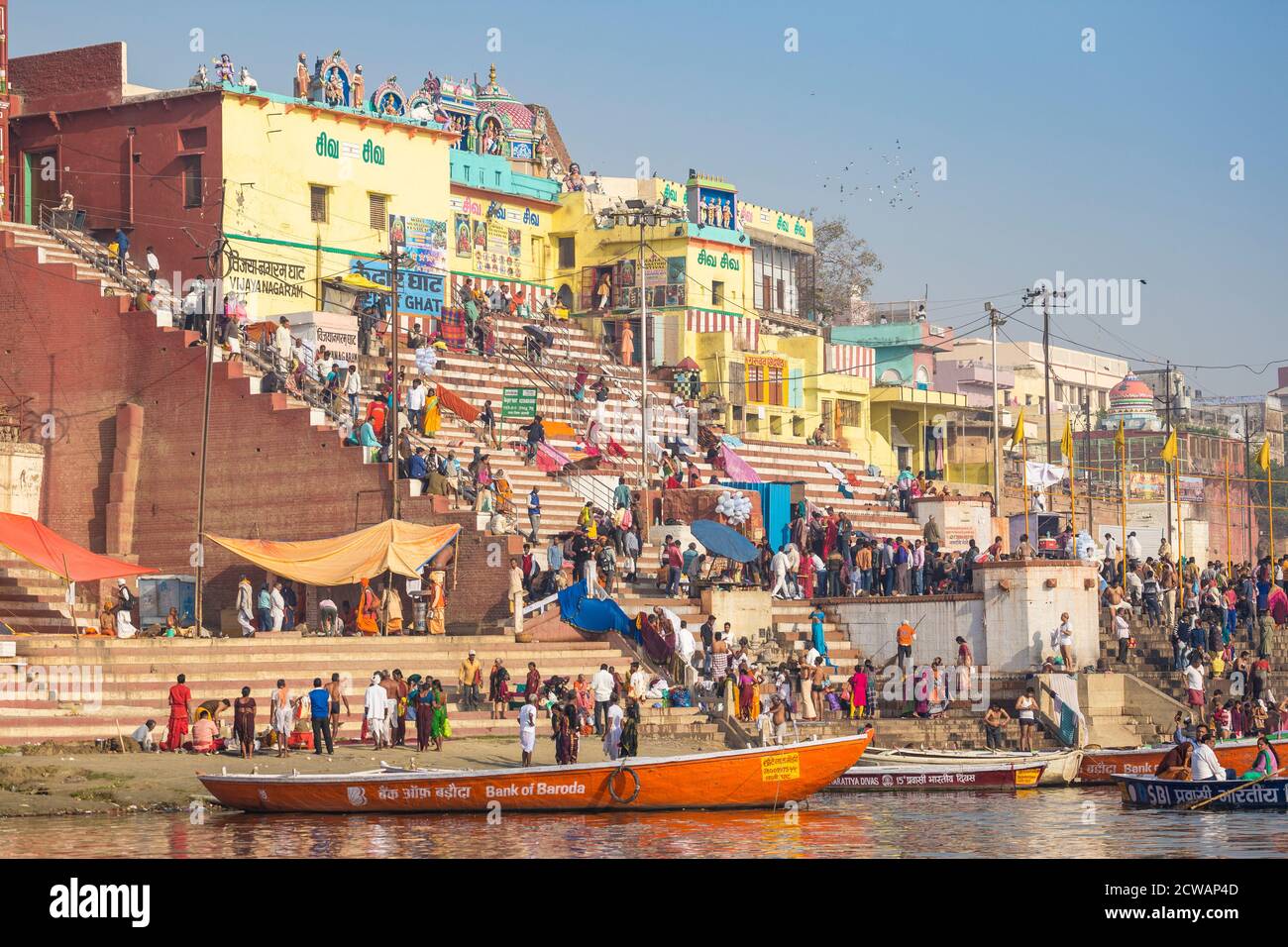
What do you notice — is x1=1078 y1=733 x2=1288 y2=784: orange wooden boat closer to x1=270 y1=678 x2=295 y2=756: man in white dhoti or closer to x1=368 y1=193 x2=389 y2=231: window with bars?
x1=270 y1=678 x2=295 y2=756: man in white dhoti

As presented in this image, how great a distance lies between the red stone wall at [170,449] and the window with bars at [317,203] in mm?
8392

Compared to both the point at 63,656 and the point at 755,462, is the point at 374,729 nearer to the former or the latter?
the point at 63,656

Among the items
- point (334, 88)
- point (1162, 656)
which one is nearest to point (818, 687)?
point (1162, 656)

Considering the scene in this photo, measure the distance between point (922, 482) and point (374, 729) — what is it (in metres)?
23.4

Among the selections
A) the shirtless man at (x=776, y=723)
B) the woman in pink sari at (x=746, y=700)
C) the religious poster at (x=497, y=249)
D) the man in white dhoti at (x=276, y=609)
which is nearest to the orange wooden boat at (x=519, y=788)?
the shirtless man at (x=776, y=723)

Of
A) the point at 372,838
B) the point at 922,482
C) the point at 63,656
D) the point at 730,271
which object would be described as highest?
the point at 730,271

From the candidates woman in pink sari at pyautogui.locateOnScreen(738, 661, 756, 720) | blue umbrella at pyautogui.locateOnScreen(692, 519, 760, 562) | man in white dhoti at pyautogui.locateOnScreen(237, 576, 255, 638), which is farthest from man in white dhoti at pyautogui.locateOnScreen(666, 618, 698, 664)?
man in white dhoti at pyautogui.locateOnScreen(237, 576, 255, 638)

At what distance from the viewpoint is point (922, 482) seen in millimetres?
49438

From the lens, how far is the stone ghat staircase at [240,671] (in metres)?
28.5

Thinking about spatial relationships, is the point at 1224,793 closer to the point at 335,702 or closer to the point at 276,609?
the point at 335,702

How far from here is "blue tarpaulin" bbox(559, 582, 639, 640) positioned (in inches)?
1332

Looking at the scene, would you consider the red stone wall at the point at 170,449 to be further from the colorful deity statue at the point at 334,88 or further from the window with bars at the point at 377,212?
the window with bars at the point at 377,212

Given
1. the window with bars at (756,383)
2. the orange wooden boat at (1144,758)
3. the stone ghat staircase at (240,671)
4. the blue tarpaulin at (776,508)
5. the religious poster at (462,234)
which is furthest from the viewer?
the window with bars at (756,383)
